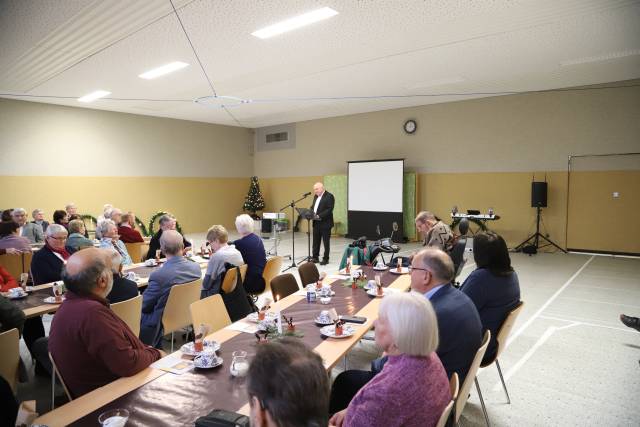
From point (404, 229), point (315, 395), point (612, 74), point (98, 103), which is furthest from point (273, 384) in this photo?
point (98, 103)

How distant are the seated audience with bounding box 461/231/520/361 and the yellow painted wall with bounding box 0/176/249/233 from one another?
10.9 meters

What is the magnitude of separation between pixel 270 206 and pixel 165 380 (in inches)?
509

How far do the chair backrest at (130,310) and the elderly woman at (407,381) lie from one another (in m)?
2.02

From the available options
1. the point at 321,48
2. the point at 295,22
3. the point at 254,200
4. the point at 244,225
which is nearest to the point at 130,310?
the point at 244,225

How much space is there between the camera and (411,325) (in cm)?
151

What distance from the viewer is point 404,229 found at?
11156 mm

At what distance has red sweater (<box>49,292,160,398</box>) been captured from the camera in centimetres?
195

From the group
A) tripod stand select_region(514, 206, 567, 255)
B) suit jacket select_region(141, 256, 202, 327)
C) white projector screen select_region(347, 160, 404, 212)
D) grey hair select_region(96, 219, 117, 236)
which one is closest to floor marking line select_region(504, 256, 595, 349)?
tripod stand select_region(514, 206, 567, 255)

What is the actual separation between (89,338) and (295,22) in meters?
4.53

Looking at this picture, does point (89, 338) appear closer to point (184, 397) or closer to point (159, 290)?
point (184, 397)

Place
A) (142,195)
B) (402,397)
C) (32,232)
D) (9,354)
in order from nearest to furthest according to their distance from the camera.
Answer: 1. (402,397)
2. (9,354)
3. (32,232)
4. (142,195)

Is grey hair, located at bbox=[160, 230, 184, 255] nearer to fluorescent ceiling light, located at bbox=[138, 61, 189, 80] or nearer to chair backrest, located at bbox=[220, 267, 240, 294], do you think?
chair backrest, located at bbox=[220, 267, 240, 294]

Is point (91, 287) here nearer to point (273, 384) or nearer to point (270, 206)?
point (273, 384)

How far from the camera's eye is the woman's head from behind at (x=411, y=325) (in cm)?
151
